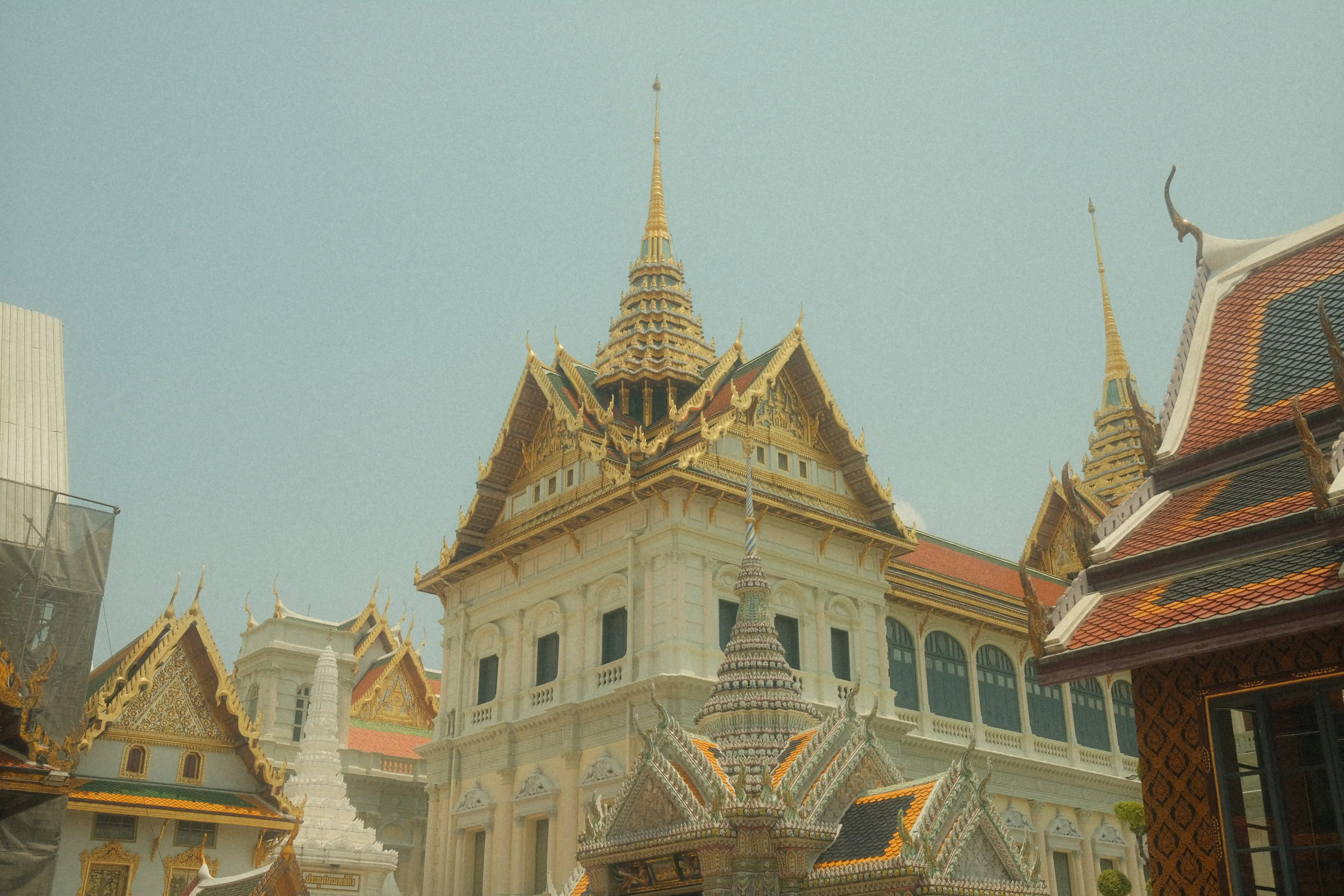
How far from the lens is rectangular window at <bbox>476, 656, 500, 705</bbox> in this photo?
27516mm

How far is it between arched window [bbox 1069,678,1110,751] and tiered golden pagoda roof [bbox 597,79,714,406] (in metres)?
12.9

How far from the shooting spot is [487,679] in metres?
27.9

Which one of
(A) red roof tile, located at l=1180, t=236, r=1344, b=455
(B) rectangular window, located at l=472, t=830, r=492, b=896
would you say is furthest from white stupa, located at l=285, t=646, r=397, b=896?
(A) red roof tile, located at l=1180, t=236, r=1344, b=455

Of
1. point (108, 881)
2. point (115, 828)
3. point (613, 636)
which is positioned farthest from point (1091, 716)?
point (108, 881)

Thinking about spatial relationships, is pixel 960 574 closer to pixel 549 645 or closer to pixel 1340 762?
pixel 549 645

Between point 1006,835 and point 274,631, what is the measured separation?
28708 millimetres

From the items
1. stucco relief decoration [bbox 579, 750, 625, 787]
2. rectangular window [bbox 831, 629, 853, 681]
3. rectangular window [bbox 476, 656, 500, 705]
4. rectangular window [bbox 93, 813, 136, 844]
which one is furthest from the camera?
rectangular window [bbox 476, 656, 500, 705]

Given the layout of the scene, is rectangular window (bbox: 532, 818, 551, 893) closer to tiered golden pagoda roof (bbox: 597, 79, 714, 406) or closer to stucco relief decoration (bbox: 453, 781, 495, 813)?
stucco relief decoration (bbox: 453, 781, 495, 813)

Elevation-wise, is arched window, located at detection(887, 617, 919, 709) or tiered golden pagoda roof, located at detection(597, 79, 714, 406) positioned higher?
tiered golden pagoda roof, located at detection(597, 79, 714, 406)

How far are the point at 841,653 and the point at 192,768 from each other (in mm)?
12652

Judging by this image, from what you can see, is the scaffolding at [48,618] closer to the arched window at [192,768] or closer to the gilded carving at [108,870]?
the gilded carving at [108,870]

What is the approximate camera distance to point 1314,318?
368 inches

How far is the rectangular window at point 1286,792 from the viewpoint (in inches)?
272

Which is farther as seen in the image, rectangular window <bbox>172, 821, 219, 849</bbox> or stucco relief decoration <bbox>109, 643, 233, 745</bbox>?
stucco relief decoration <bbox>109, 643, 233, 745</bbox>
